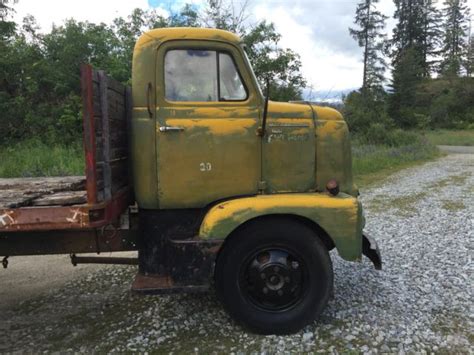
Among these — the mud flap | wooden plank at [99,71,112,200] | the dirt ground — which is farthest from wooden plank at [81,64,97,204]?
the mud flap

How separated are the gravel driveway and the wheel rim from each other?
0.29 metres

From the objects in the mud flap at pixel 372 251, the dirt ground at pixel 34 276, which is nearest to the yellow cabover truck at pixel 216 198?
the mud flap at pixel 372 251

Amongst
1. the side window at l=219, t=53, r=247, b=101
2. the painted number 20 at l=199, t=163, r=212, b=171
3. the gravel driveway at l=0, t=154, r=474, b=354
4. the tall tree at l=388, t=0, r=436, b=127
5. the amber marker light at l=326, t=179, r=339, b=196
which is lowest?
the gravel driveway at l=0, t=154, r=474, b=354

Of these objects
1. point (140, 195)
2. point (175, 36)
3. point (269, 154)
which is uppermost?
point (175, 36)

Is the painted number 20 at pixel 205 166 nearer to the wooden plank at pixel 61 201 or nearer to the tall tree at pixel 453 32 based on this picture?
the wooden plank at pixel 61 201

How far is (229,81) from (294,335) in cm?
221

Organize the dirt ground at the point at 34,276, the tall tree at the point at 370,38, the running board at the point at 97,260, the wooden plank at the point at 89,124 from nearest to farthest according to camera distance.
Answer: the wooden plank at the point at 89,124 → the running board at the point at 97,260 → the dirt ground at the point at 34,276 → the tall tree at the point at 370,38

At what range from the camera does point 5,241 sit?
144 inches

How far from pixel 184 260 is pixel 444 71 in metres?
69.8

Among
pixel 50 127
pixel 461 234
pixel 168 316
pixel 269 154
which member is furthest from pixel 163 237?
pixel 50 127

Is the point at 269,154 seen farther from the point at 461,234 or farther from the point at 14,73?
the point at 14,73

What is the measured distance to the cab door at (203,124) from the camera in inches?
146

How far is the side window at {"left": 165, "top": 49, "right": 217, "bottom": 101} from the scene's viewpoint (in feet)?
12.3

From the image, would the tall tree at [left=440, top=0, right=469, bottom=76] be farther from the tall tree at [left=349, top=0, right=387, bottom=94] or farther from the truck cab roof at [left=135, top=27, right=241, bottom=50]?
the truck cab roof at [left=135, top=27, right=241, bottom=50]
